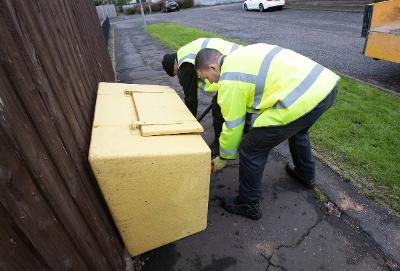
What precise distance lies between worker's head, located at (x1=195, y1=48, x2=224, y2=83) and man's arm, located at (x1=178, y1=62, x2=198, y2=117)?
95cm

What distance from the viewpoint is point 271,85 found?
2041 millimetres

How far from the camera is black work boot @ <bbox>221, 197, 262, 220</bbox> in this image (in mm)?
2574

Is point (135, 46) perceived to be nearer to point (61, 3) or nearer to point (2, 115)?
point (61, 3)

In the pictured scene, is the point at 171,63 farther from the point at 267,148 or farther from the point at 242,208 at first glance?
the point at 242,208

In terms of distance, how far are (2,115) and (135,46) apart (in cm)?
1166

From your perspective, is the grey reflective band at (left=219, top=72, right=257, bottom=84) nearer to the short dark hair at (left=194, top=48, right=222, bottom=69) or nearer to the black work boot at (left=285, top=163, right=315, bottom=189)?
the short dark hair at (left=194, top=48, right=222, bottom=69)

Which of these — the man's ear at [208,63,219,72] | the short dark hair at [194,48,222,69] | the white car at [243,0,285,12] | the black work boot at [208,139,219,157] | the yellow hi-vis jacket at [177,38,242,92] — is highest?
the short dark hair at [194,48,222,69]

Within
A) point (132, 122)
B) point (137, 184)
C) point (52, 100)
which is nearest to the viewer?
point (52, 100)

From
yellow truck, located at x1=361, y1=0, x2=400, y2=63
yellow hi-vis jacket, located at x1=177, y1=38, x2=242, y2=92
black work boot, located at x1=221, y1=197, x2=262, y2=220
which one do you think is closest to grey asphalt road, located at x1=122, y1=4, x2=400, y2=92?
yellow truck, located at x1=361, y1=0, x2=400, y2=63

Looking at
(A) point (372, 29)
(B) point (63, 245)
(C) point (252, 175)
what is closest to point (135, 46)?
(A) point (372, 29)

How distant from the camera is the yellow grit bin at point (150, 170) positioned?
168 centimetres

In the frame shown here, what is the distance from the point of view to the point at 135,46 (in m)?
11.9

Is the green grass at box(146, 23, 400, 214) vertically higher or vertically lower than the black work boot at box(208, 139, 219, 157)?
lower

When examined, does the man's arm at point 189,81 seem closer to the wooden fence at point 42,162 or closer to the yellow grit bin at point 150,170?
the yellow grit bin at point 150,170
